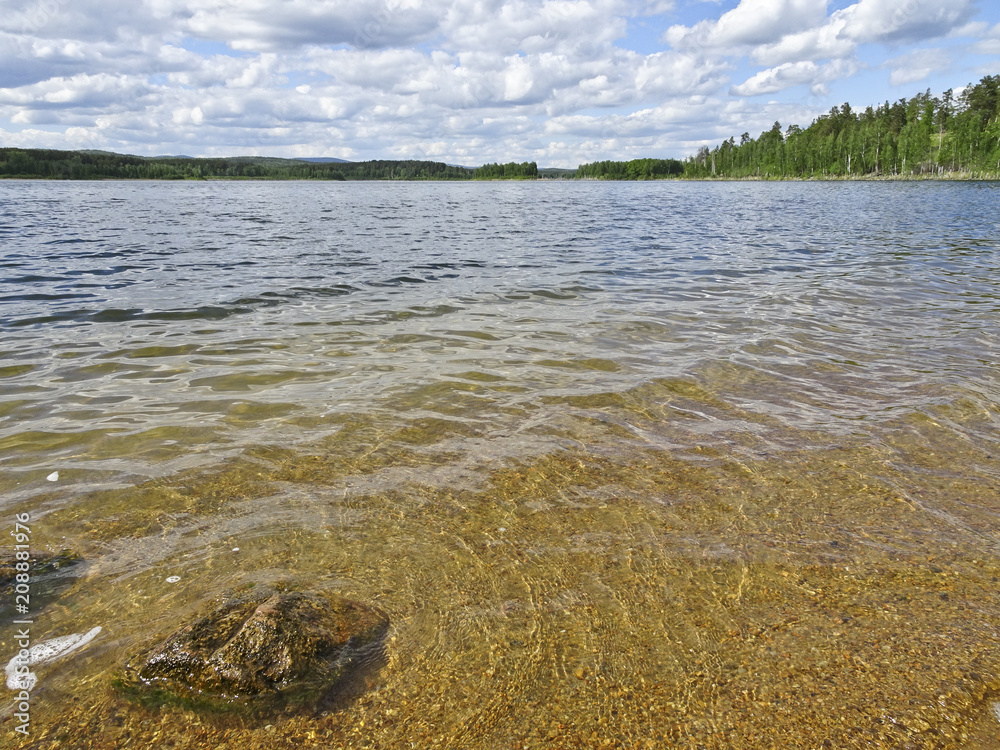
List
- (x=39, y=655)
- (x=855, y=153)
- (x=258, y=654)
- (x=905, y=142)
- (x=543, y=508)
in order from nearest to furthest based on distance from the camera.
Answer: (x=258, y=654) → (x=39, y=655) → (x=543, y=508) → (x=905, y=142) → (x=855, y=153)

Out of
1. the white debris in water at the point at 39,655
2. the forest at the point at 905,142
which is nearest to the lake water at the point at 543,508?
the white debris in water at the point at 39,655

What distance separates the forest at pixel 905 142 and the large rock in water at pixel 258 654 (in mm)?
148350

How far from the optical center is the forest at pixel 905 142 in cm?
11512

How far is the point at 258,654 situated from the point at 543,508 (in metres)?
2.41

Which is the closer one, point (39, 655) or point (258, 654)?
point (258, 654)

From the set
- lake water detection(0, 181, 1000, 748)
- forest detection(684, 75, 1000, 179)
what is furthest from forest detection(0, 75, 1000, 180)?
lake water detection(0, 181, 1000, 748)

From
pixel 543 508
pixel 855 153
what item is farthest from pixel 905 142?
pixel 543 508

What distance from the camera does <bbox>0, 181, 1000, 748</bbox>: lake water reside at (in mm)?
2875

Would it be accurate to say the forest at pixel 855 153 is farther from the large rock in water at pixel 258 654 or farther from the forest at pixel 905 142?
the large rock in water at pixel 258 654

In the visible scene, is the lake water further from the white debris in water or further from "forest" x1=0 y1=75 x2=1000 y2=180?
"forest" x1=0 y1=75 x2=1000 y2=180

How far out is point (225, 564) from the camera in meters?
3.97

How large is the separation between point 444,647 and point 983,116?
173562 millimetres

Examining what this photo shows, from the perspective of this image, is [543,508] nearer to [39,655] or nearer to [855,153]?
[39,655]

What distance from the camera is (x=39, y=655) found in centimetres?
318
